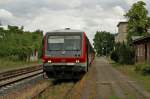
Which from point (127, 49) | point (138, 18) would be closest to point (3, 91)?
point (127, 49)

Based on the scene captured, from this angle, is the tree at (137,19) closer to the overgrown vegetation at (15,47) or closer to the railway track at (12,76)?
the overgrown vegetation at (15,47)

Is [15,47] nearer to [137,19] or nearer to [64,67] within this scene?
[137,19]

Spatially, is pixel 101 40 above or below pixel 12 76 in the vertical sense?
above

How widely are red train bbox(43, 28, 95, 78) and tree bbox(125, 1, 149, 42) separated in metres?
51.5

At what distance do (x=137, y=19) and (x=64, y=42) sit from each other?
53.7m

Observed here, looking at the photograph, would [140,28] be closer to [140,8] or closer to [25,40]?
[140,8]

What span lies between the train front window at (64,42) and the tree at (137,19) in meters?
51.5

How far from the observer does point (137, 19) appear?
242 feet

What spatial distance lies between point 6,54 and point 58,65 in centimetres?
4090

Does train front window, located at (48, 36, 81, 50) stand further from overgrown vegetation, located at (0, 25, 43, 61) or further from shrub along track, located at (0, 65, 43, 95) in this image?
overgrown vegetation, located at (0, 25, 43, 61)

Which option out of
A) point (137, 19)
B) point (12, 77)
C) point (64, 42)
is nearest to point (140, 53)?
point (12, 77)

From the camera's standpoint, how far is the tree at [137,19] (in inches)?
2859

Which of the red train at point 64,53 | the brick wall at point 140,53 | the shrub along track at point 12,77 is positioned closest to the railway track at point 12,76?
the shrub along track at point 12,77

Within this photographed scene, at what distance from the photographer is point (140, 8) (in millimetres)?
74125
